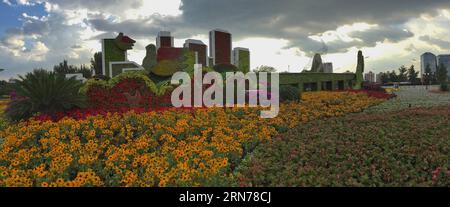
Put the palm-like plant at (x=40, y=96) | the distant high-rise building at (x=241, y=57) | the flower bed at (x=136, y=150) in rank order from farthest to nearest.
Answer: the distant high-rise building at (x=241, y=57)
the palm-like plant at (x=40, y=96)
the flower bed at (x=136, y=150)

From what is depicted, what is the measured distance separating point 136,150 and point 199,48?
1528 cm

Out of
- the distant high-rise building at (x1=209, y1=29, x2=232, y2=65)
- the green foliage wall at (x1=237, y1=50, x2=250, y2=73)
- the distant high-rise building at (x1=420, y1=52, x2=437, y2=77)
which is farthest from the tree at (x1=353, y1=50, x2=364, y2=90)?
the distant high-rise building at (x1=420, y1=52, x2=437, y2=77)

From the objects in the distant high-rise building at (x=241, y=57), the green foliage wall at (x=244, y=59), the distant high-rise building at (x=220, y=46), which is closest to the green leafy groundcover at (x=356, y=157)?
the distant high-rise building at (x=220, y=46)

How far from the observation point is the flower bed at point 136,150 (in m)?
4.93

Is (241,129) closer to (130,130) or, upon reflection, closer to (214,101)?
(130,130)

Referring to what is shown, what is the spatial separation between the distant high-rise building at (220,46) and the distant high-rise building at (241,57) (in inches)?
14.6

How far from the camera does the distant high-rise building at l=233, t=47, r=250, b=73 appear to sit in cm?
2439

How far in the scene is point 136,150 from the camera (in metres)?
6.32

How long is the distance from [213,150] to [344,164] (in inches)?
78.3

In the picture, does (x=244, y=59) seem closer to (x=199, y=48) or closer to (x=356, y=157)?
(x=199, y=48)

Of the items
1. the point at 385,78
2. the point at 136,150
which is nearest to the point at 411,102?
the point at 136,150

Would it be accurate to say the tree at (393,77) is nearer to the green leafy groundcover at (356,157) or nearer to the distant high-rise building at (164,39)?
the distant high-rise building at (164,39)

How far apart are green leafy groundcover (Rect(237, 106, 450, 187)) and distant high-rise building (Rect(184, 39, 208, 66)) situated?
42.7 ft
